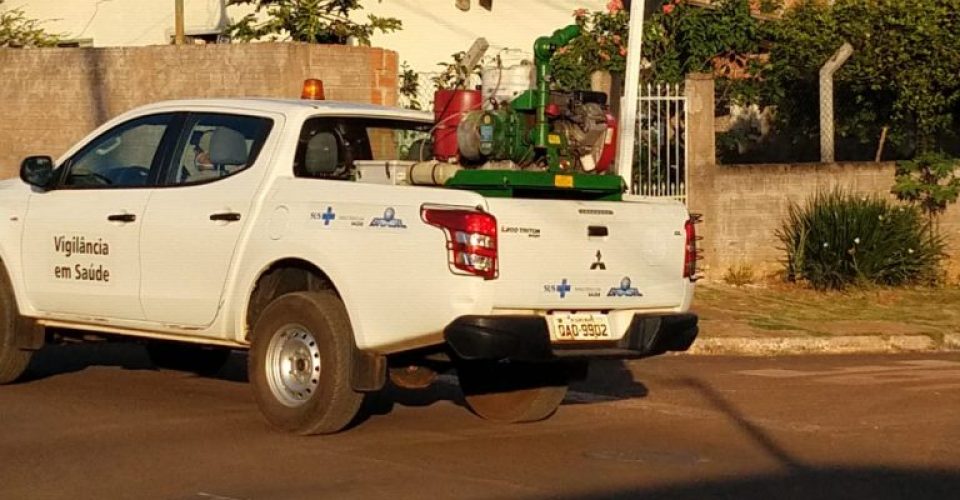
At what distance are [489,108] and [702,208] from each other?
9.48 metres

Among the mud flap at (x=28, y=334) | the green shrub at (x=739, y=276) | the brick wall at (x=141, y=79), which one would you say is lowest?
the green shrub at (x=739, y=276)

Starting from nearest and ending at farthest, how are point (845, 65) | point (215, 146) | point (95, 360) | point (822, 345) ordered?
point (215, 146)
point (95, 360)
point (822, 345)
point (845, 65)

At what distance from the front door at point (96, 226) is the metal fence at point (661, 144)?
904 centimetres

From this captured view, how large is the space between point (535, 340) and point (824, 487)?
1628mm

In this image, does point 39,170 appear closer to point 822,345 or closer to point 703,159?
point 822,345

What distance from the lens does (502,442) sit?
9.54 meters

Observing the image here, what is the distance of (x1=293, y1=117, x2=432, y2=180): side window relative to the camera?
32.8ft

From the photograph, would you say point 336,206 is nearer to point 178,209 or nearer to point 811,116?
point 178,209

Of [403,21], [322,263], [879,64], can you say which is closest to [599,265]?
[322,263]

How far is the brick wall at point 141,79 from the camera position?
1809 cm

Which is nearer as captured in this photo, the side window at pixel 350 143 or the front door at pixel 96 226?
the side window at pixel 350 143

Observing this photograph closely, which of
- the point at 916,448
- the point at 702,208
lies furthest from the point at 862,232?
the point at 916,448

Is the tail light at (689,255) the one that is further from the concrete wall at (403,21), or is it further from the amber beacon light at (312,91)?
the concrete wall at (403,21)

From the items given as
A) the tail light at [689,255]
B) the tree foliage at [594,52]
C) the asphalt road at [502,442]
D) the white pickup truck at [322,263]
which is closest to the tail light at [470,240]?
the white pickup truck at [322,263]
